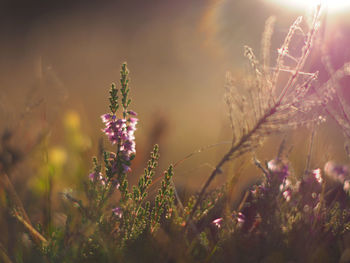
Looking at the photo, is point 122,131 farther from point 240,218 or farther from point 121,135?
point 240,218

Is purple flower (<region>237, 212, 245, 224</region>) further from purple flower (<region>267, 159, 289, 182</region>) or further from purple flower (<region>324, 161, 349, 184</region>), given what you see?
purple flower (<region>324, 161, 349, 184</region>)

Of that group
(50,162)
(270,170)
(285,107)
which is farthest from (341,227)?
(50,162)

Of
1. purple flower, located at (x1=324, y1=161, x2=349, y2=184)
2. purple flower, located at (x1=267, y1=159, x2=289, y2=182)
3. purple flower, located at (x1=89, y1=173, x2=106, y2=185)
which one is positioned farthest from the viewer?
purple flower, located at (x1=324, y1=161, x2=349, y2=184)

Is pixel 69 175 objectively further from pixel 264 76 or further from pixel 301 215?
pixel 301 215

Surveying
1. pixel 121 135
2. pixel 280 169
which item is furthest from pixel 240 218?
pixel 121 135

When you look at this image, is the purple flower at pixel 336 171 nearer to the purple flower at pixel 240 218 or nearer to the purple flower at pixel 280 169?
the purple flower at pixel 280 169

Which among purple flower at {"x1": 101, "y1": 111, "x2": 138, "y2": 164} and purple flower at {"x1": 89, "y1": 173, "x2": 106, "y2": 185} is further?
purple flower at {"x1": 101, "y1": 111, "x2": 138, "y2": 164}

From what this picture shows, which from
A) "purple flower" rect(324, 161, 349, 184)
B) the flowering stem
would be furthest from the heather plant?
"purple flower" rect(324, 161, 349, 184)

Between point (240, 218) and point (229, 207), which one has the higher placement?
point (229, 207)

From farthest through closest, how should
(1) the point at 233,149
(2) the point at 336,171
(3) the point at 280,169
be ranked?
(2) the point at 336,171 < (3) the point at 280,169 < (1) the point at 233,149

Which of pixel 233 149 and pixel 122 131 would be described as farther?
pixel 122 131
